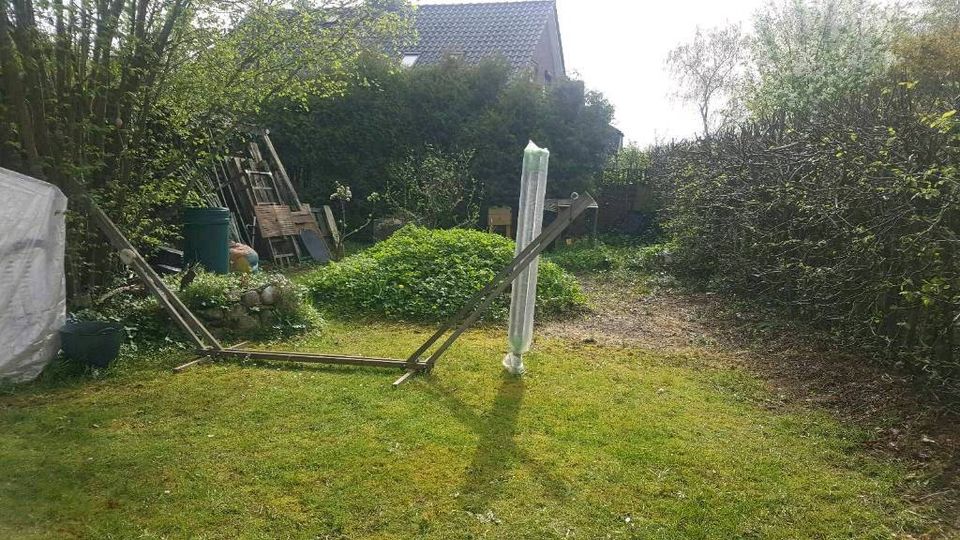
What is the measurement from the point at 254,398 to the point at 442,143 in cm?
1029

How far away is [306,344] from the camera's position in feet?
20.0

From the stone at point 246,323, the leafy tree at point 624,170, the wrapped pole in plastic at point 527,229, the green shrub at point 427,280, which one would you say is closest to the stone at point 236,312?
the stone at point 246,323

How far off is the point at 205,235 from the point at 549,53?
54.6 ft

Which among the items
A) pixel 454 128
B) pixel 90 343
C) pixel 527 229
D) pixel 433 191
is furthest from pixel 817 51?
pixel 90 343

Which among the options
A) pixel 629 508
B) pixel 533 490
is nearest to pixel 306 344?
pixel 533 490

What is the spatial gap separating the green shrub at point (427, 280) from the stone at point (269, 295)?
1.09 metres

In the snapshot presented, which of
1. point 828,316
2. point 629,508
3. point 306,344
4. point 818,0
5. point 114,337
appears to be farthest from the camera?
point 818,0

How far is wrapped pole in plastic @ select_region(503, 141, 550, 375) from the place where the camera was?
4.80 m

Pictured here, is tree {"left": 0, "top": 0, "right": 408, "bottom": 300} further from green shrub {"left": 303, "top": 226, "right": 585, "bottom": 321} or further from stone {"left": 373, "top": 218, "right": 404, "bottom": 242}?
stone {"left": 373, "top": 218, "right": 404, "bottom": 242}

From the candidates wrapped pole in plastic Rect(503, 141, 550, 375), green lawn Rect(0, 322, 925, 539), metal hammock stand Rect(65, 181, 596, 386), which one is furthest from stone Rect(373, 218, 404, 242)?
wrapped pole in plastic Rect(503, 141, 550, 375)

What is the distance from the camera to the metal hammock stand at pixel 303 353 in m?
4.70

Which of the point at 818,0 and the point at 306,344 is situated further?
the point at 818,0

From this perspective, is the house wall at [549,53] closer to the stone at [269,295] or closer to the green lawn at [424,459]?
the stone at [269,295]

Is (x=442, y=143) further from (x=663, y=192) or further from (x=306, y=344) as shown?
(x=306, y=344)
